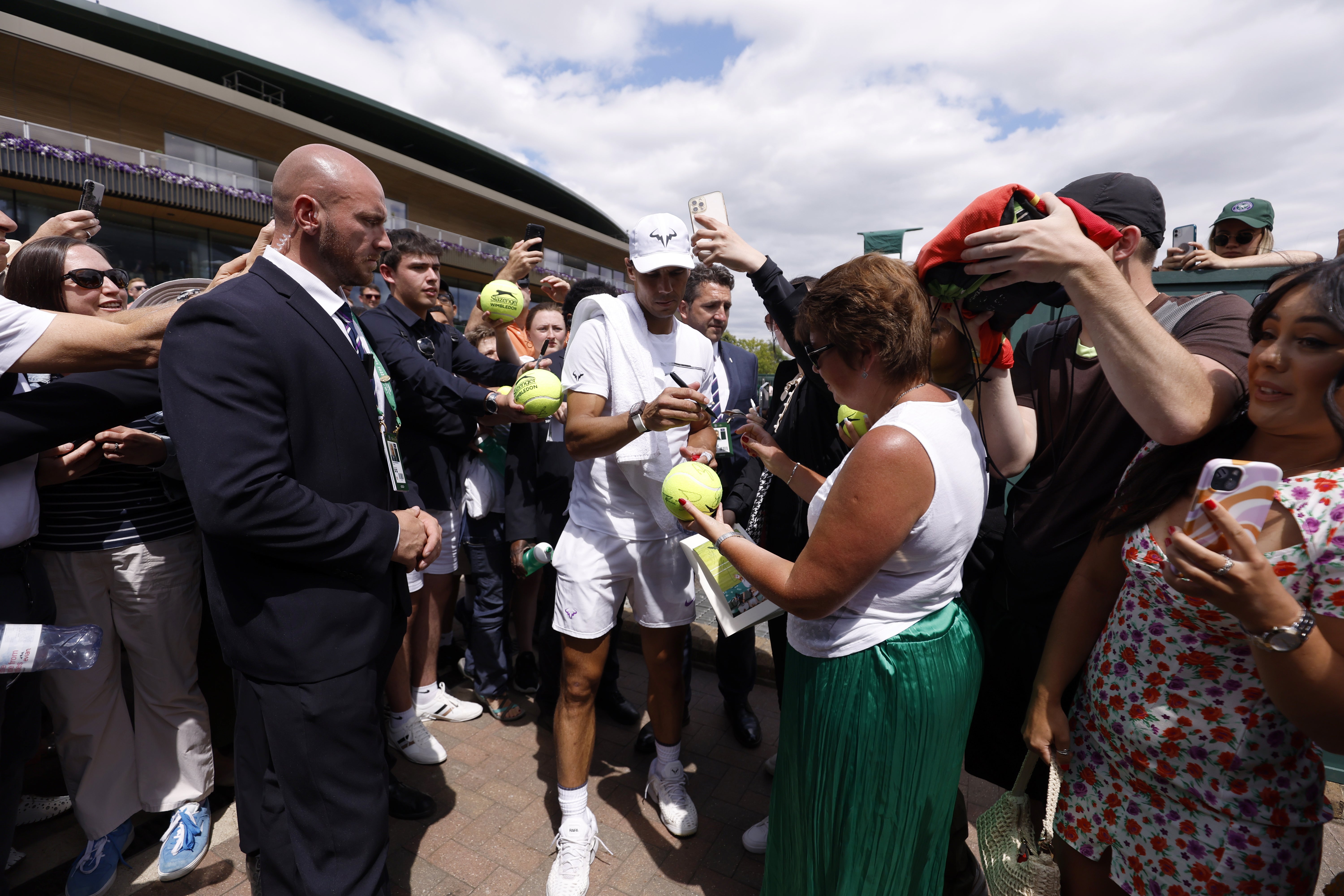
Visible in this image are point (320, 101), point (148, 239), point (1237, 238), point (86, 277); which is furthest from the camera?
point (320, 101)

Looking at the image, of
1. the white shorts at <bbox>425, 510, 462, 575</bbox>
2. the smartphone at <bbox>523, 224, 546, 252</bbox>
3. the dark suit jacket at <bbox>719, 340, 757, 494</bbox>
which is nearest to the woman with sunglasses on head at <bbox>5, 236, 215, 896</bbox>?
the white shorts at <bbox>425, 510, 462, 575</bbox>

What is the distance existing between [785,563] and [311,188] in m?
1.76

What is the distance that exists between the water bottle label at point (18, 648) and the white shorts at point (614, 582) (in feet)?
5.27

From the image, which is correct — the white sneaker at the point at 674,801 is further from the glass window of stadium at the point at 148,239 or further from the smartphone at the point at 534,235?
the glass window of stadium at the point at 148,239

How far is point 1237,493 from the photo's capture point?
43.9 inches

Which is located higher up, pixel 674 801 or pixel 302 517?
pixel 302 517

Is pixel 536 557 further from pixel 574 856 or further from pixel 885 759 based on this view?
pixel 885 759

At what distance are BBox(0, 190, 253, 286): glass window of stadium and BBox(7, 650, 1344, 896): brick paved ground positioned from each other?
662 inches

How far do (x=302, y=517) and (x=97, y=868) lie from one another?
2.10 meters

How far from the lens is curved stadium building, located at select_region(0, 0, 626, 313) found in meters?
16.6

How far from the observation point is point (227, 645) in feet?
5.82

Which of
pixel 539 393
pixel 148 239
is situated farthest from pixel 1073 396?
pixel 148 239

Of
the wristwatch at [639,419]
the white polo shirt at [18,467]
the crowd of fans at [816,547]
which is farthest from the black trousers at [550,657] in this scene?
the white polo shirt at [18,467]

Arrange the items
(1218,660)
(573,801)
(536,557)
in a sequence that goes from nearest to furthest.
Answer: (1218,660) < (573,801) < (536,557)
